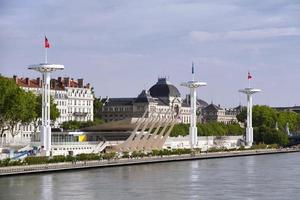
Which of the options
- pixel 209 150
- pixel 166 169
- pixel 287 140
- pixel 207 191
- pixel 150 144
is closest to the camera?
pixel 207 191

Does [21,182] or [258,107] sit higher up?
[258,107]

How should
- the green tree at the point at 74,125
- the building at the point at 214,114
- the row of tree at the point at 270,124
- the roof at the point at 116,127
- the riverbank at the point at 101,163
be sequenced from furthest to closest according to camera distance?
the building at the point at 214,114
the row of tree at the point at 270,124
the green tree at the point at 74,125
the roof at the point at 116,127
the riverbank at the point at 101,163

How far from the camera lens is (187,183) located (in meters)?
49.8

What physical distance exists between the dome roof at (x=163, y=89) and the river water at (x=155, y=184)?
8722cm

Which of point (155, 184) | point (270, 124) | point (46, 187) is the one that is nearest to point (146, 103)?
point (270, 124)

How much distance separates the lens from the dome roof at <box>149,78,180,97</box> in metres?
151

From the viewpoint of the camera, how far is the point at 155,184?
160 feet

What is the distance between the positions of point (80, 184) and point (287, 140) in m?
82.2

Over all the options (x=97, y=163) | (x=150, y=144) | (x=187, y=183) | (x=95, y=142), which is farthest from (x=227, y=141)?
(x=187, y=183)

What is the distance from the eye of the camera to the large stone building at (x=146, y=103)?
14088 cm

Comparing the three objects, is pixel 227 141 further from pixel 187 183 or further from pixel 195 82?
pixel 187 183

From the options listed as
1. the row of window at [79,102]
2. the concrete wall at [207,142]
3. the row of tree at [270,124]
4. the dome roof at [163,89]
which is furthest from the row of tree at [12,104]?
the dome roof at [163,89]

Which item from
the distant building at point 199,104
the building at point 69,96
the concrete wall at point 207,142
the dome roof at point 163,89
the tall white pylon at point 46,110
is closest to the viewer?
the tall white pylon at point 46,110

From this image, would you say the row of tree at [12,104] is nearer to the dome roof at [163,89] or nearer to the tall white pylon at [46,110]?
the tall white pylon at [46,110]
